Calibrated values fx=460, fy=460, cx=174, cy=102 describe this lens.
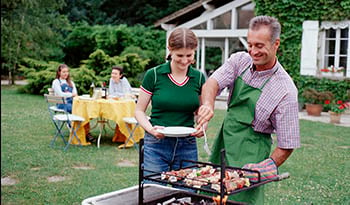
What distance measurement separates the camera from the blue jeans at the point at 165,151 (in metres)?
2.99

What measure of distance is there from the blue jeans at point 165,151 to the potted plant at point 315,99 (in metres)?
9.40

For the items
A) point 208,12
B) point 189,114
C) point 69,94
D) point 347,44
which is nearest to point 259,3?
point 208,12

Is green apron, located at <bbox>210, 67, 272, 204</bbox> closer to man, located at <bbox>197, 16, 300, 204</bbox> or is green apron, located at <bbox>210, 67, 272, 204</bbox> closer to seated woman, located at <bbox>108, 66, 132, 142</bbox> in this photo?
man, located at <bbox>197, 16, 300, 204</bbox>

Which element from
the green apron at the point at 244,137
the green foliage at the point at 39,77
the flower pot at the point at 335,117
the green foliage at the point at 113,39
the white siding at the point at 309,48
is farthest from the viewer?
the green foliage at the point at 113,39

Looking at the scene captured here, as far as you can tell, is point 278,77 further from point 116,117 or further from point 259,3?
point 259,3

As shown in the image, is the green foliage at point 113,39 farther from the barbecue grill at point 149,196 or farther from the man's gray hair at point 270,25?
the man's gray hair at point 270,25

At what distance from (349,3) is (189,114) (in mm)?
10342

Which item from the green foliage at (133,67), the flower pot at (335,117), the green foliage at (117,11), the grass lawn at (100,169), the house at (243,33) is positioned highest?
the green foliage at (117,11)

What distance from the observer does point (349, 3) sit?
12.0 m

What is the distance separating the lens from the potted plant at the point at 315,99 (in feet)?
38.6

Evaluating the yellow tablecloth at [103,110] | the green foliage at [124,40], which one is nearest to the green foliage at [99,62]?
the green foliage at [124,40]

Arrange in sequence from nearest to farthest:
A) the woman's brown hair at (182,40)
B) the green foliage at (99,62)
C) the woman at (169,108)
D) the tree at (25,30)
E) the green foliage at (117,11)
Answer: the woman's brown hair at (182,40) → the woman at (169,108) → the green foliage at (99,62) → the tree at (25,30) → the green foliage at (117,11)

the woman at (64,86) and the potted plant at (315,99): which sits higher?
the woman at (64,86)

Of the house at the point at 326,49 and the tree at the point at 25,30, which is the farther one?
the tree at the point at 25,30
